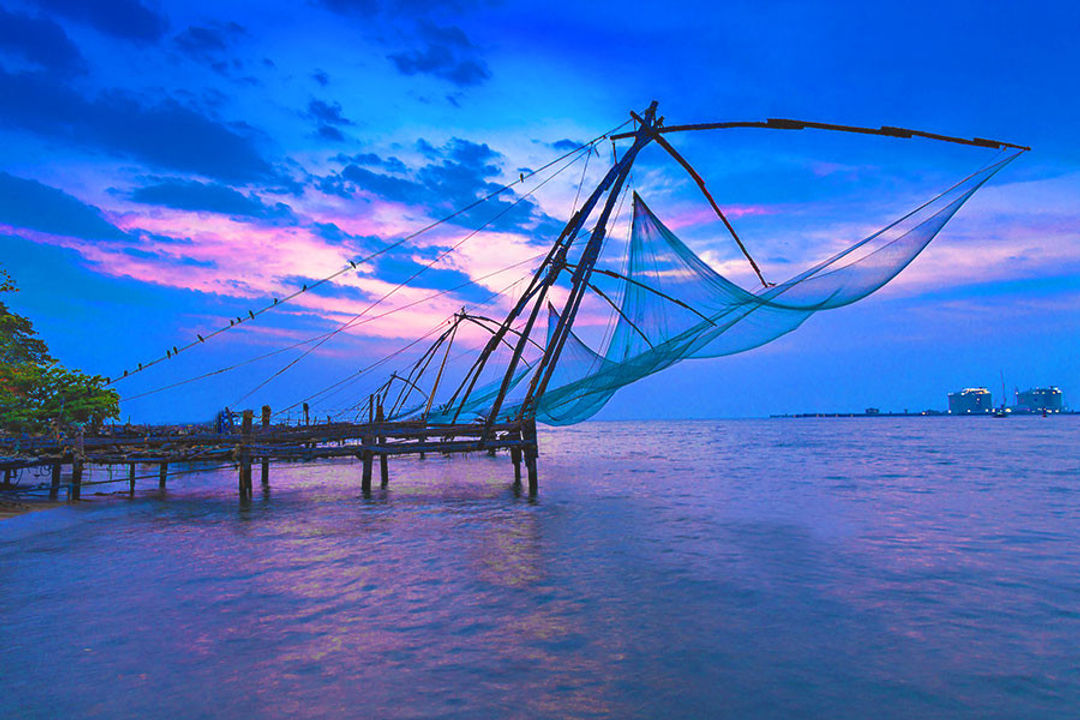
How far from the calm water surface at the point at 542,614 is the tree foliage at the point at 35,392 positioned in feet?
30.6

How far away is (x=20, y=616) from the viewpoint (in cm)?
548

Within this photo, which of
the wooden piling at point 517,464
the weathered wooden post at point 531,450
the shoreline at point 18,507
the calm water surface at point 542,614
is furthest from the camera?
the wooden piling at point 517,464

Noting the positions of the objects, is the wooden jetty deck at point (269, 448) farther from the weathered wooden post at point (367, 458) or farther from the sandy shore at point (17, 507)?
the sandy shore at point (17, 507)

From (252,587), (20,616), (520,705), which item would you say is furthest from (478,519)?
(520,705)

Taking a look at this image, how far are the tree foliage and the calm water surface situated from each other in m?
9.34

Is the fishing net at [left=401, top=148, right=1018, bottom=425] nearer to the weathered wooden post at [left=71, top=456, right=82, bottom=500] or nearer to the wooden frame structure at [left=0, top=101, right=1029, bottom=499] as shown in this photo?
the wooden frame structure at [left=0, top=101, right=1029, bottom=499]

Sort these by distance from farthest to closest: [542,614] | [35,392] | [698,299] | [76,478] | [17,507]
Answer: [35,392]
[76,478]
[17,507]
[698,299]
[542,614]

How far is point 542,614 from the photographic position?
5445 millimetres

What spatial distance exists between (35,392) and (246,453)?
13108 millimetres

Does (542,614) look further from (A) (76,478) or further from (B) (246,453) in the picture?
(A) (76,478)

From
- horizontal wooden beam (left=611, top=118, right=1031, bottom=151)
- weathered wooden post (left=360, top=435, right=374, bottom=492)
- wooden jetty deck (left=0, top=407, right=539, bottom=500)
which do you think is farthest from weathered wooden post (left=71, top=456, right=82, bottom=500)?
horizontal wooden beam (left=611, top=118, right=1031, bottom=151)

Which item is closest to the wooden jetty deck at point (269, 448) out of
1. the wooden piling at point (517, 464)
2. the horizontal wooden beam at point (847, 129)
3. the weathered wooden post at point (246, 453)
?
the weathered wooden post at point (246, 453)

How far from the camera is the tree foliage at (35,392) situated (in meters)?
18.1

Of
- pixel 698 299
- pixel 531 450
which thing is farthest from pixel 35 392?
pixel 698 299
